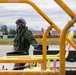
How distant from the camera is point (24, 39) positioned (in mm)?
7988

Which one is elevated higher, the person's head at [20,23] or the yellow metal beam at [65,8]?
the person's head at [20,23]

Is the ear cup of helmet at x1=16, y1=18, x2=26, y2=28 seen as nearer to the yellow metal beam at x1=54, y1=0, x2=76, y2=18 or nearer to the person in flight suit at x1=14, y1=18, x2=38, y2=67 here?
the person in flight suit at x1=14, y1=18, x2=38, y2=67

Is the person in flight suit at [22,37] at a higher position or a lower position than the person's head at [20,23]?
lower

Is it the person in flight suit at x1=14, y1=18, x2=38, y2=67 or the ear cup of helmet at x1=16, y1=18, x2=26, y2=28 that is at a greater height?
the ear cup of helmet at x1=16, y1=18, x2=26, y2=28

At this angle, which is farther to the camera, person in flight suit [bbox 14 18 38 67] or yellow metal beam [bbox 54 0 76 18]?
person in flight suit [bbox 14 18 38 67]

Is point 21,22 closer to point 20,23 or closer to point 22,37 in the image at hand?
point 20,23

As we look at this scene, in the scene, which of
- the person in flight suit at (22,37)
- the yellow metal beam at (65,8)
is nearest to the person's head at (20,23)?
the person in flight suit at (22,37)

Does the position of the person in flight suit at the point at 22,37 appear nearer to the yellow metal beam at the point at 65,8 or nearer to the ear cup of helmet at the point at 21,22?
the ear cup of helmet at the point at 21,22

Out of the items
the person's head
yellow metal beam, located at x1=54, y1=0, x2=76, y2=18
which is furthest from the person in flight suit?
yellow metal beam, located at x1=54, y1=0, x2=76, y2=18

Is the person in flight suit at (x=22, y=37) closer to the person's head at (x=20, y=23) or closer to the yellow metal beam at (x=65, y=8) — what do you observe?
the person's head at (x=20, y=23)

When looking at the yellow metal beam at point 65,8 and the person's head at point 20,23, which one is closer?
the yellow metal beam at point 65,8

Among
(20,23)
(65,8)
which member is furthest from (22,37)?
(65,8)

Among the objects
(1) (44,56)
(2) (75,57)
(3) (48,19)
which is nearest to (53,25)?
(3) (48,19)

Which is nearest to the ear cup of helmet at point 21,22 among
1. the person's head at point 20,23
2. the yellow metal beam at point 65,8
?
the person's head at point 20,23
